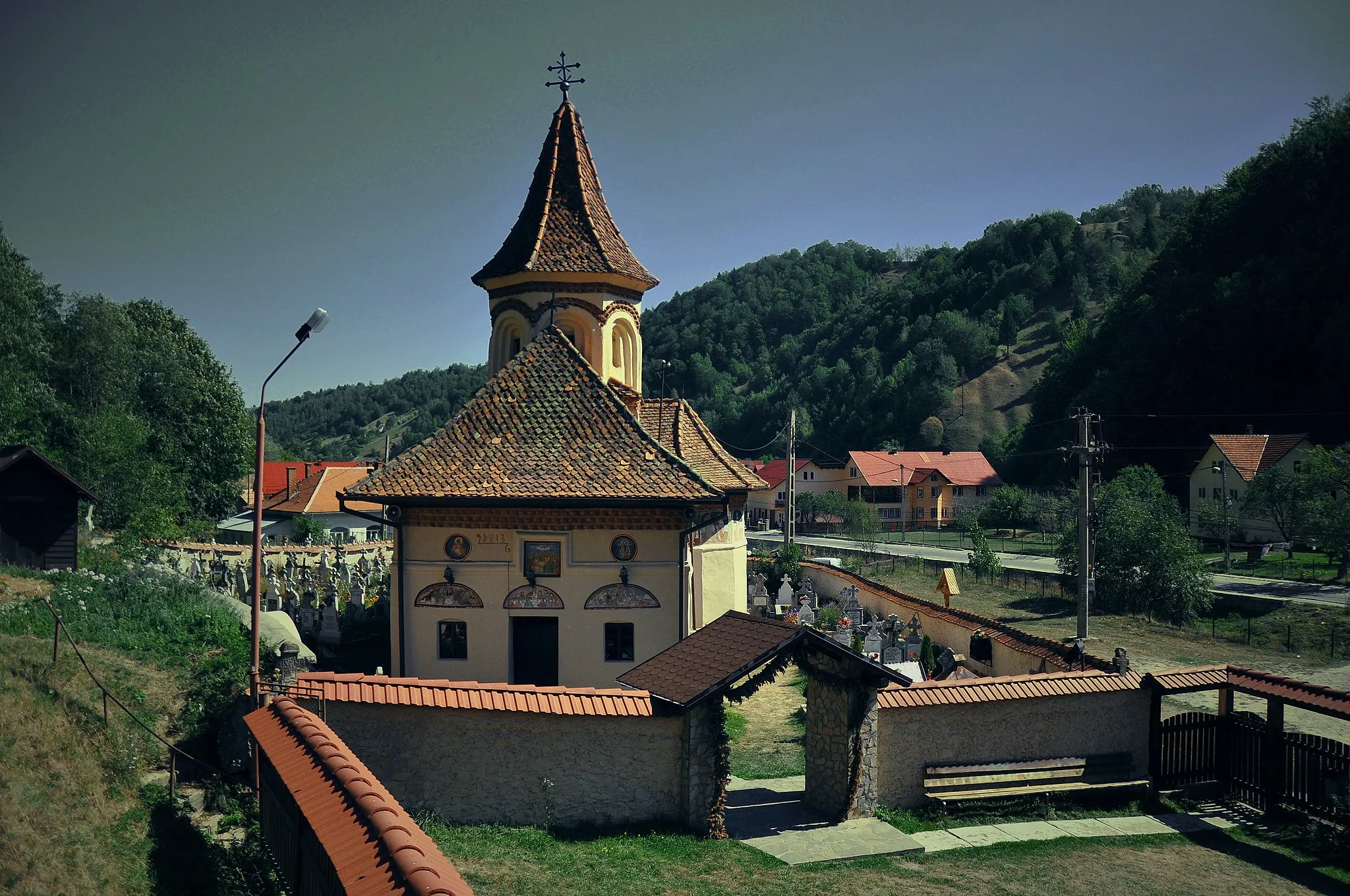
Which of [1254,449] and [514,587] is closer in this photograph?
[514,587]

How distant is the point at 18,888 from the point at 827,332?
143 m

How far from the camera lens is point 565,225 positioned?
71.5ft

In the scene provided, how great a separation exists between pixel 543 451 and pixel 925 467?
7131 cm

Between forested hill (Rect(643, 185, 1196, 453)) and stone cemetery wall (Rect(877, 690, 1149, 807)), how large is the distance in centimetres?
8822

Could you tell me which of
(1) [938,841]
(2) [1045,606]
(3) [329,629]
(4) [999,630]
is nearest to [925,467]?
(2) [1045,606]

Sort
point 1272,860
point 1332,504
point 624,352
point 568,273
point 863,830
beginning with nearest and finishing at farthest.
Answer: point 1272,860
point 863,830
point 568,273
point 624,352
point 1332,504

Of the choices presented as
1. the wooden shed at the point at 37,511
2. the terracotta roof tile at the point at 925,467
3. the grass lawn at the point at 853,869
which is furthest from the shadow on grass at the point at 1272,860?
the terracotta roof tile at the point at 925,467

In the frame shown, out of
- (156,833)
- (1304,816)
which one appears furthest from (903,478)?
(156,833)

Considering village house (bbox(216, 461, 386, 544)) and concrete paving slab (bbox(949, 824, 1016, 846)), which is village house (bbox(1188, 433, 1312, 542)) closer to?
concrete paving slab (bbox(949, 824, 1016, 846))

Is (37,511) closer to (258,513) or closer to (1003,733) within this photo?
(258,513)

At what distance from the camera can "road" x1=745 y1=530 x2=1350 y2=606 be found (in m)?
33.7

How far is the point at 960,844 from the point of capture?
11.6 meters

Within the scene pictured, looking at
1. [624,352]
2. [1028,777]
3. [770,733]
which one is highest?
[624,352]

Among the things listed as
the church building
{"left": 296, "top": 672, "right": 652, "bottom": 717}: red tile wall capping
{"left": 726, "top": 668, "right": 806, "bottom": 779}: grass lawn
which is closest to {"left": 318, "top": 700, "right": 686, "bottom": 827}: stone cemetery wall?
{"left": 296, "top": 672, "right": 652, "bottom": 717}: red tile wall capping
